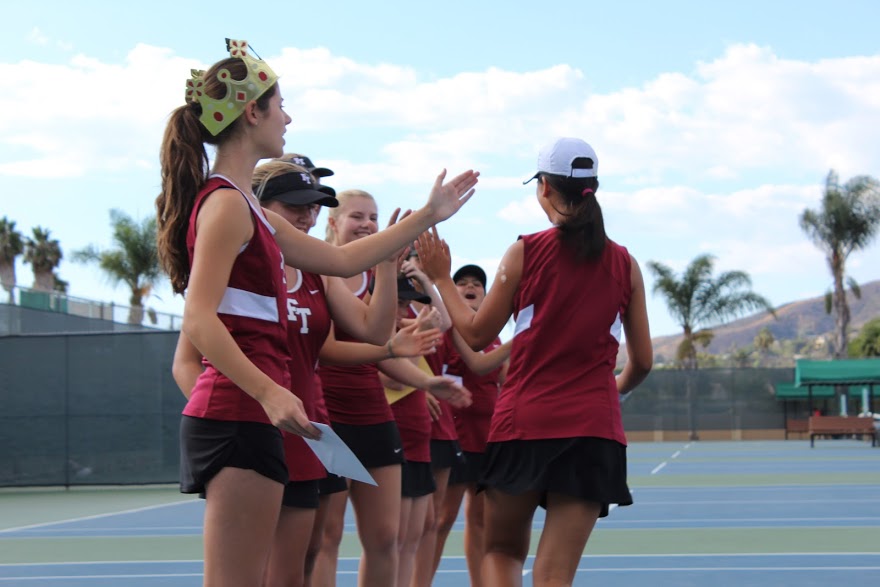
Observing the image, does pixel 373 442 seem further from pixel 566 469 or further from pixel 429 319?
pixel 566 469

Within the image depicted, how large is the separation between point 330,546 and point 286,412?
2.42m

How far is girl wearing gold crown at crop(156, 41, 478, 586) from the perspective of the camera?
3158 millimetres

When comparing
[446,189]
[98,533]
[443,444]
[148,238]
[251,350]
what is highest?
[148,238]

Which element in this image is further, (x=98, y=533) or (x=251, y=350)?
(x=98, y=533)

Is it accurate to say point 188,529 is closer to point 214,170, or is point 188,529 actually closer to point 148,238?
point 214,170

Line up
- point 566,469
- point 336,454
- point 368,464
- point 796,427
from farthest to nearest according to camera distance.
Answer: point 796,427 → point 368,464 → point 566,469 → point 336,454

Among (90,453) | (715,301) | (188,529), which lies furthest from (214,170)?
(715,301)

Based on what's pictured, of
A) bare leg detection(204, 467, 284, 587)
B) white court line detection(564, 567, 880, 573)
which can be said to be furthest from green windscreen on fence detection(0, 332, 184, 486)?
bare leg detection(204, 467, 284, 587)

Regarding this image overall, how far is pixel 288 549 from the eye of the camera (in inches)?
163

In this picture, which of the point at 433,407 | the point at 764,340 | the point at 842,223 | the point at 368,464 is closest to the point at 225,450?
the point at 368,464

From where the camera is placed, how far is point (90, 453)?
63.0 feet

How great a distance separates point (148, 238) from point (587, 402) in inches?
1571

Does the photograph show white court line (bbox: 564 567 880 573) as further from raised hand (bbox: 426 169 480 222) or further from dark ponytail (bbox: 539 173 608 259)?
raised hand (bbox: 426 169 480 222)

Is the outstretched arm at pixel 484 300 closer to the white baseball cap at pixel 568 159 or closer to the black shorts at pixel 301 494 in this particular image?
the white baseball cap at pixel 568 159
